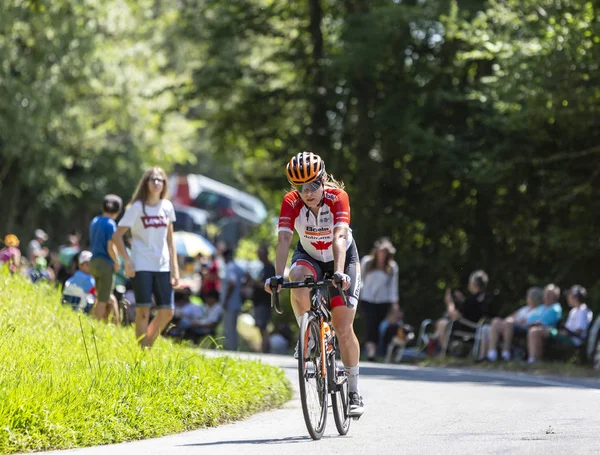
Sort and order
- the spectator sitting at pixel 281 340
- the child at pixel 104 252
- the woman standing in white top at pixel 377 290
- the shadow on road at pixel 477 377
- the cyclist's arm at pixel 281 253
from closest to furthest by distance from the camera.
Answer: the cyclist's arm at pixel 281 253 < the child at pixel 104 252 < the shadow on road at pixel 477 377 < the woman standing in white top at pixel 377 290 < the spectator sitting at pixel 281 340

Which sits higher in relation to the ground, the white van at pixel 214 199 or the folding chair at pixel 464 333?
the white van at pixel 214 199

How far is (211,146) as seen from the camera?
1239 inches

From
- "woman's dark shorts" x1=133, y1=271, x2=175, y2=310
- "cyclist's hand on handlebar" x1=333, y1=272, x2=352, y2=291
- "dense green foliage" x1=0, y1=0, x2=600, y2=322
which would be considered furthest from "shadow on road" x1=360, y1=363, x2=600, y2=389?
"cyclist's hand on handlebar" x1=333, y1=272, x2=352, y2=291

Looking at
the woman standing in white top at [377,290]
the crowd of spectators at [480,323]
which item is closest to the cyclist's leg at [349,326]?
the crowd of spectators at [480,323]

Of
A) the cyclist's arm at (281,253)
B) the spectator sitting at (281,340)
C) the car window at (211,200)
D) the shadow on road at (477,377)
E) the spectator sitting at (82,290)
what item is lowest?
the spectator sitting at (281,340)

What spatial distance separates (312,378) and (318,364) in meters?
0.14

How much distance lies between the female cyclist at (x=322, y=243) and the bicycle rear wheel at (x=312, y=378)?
0.31 metres

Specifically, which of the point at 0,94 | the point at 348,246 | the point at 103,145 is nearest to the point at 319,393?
the point at 348,246

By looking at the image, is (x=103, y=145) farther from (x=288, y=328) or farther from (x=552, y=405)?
(x=552, y=405)

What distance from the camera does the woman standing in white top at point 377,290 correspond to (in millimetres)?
21469

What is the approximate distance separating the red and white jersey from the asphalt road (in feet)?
4.42

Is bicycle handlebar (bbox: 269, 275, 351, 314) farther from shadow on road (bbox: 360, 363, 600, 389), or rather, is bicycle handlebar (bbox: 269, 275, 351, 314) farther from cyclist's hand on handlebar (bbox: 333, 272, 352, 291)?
shadow on road (bbox: 360, 363, 600, 389)

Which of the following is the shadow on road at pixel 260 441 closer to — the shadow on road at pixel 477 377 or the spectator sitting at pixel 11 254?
the spectator sitting at pixel 11 254

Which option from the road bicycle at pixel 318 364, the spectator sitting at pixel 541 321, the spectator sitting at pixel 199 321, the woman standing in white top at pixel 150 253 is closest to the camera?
the road bicycle at pixel 318 364
